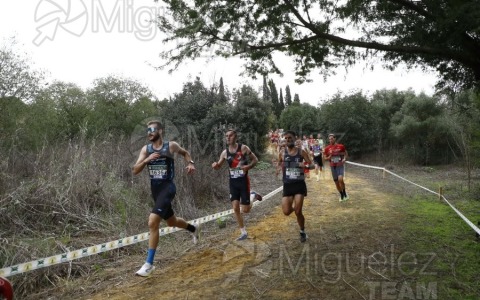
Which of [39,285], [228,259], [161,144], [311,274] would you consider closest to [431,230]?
[311,274]

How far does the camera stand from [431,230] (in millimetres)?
7414

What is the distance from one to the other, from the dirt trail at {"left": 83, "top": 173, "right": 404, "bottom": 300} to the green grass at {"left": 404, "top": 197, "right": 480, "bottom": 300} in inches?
15.1

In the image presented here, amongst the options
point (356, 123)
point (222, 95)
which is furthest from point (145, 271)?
point (356, 123)

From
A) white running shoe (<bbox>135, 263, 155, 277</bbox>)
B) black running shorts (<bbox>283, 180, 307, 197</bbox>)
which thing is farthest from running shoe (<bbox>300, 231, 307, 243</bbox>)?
white running shoe (<bbox>135, 263, 155, 277</bbox>)

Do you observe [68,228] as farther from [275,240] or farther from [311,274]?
[311,274]

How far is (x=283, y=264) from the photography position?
5.46m

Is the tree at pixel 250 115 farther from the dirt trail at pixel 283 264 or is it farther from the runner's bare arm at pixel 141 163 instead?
the runner's bare arm at pixel 141 163

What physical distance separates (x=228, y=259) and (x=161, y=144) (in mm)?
2184

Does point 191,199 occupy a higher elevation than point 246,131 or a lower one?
lower

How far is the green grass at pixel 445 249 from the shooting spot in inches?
180

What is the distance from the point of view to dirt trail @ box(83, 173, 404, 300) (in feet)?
14.9

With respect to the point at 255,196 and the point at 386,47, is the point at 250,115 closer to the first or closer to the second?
the point at 255,196

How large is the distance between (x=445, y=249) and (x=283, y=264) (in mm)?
2990

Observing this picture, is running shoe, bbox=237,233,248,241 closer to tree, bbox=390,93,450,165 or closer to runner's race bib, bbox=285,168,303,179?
runner's race bib, bbox=285,168,303,179
